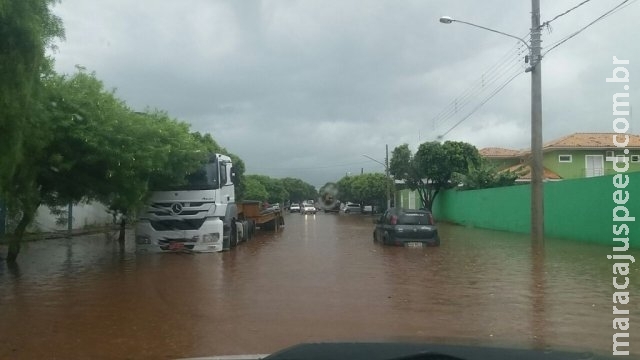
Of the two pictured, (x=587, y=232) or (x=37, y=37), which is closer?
(x=37, y=37)

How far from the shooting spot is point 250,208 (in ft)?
106

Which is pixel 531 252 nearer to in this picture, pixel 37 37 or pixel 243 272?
pixel 243 272

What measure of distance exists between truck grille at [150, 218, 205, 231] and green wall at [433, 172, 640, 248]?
14.0 m

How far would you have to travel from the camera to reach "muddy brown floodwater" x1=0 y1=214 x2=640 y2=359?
8102mm

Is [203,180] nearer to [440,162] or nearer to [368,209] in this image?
[440,162]

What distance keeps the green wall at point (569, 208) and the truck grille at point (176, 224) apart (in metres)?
14.0

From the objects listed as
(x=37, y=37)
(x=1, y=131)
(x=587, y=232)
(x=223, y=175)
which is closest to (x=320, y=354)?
(x=37, y=37)

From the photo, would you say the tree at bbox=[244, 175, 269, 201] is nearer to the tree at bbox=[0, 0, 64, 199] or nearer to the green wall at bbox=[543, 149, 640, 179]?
the green wall at bbox=[543, 149, 640, 179]

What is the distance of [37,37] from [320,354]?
6.86m

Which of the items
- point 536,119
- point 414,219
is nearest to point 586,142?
point 414,219

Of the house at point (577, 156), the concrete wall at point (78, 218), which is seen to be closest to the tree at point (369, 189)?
the house at point (577, 156)

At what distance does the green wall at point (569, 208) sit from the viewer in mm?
22311

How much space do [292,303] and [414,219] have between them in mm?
13374

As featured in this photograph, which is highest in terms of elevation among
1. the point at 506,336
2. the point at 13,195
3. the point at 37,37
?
the point at 37,37
